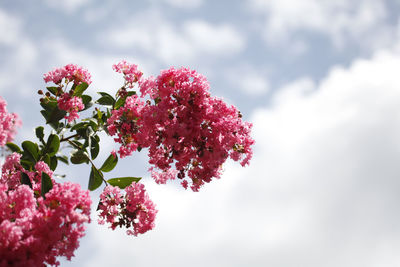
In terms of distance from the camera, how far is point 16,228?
2.41 meters

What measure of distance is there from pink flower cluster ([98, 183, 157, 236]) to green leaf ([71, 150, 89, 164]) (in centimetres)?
49

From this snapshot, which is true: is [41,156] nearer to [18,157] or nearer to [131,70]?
[18,157]

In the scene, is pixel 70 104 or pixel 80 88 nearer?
pixel 70 104

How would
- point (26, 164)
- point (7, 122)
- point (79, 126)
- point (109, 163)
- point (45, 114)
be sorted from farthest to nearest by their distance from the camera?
point (109, 163)
point (79, 126)
point (45, 114)
point (26, 164)
point (7, 122)

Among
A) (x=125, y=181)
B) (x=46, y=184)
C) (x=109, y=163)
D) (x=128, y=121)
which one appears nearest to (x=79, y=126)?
(x=109, y=163)

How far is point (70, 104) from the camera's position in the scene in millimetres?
3617

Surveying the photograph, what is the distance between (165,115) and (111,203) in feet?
3.01

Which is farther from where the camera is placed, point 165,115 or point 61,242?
point 165,115

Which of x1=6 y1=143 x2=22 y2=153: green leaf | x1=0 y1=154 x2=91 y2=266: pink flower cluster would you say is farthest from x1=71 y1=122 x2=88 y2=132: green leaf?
x1=0 y1=154 x2=91 y2=266: pink flower cluster

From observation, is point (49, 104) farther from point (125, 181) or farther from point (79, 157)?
point (125, 181)

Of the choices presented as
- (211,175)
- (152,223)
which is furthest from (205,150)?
(152,223)

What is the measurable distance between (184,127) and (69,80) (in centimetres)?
129

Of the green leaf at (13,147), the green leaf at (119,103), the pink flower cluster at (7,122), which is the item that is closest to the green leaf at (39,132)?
the green leaf at (13,147)

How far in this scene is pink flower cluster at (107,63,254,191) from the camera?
3.34 meters
